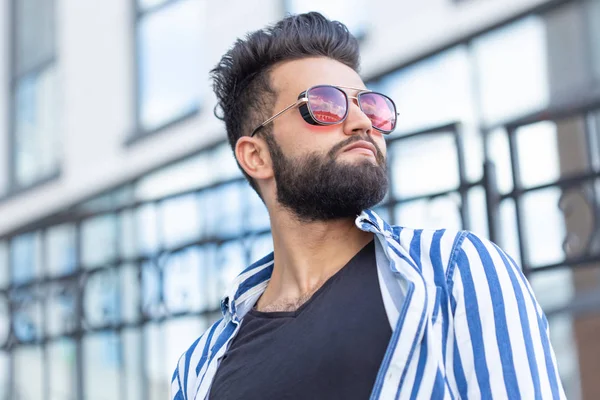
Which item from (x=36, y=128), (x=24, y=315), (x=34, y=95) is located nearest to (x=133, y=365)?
(x=24, y=315)

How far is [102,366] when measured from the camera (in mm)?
9016

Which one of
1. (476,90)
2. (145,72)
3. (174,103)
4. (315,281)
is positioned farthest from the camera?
(145,72)

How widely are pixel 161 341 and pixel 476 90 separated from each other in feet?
13.1

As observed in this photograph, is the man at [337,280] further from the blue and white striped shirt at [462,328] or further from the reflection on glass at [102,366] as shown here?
the reflection on glass at [102,366]

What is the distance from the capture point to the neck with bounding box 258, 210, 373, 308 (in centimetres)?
218

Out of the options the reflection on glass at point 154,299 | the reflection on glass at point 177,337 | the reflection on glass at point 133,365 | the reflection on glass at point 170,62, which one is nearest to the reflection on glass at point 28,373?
the reflection on glass at point 133,365

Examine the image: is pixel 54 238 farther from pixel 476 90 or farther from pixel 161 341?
pixel 476 90

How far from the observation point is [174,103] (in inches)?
328

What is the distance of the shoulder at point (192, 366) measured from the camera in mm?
2303

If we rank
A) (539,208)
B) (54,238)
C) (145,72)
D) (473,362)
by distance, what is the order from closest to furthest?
1. (473,362)
2. (539,208)
3. (145,72)
4. (54,238)

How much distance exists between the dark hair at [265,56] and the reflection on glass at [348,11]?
3892 millimetres

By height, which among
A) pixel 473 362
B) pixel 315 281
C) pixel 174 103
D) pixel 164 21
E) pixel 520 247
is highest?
pixel 164 21

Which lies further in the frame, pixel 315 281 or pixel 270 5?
pixel 270 5

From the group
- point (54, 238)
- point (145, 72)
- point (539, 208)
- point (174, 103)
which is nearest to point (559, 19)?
point (539, 208)
